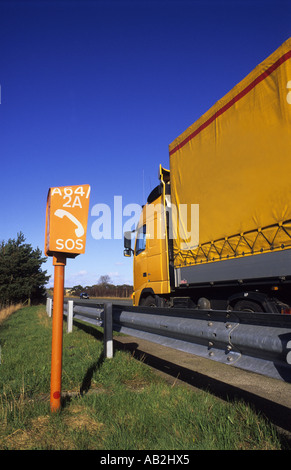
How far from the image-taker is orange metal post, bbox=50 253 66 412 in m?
2.97

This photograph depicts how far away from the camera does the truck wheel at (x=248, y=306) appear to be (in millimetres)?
5118

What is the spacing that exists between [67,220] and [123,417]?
1.77 meters

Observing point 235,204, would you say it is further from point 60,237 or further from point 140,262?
point 140,262

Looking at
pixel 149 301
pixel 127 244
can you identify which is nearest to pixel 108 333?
pixel 149 301

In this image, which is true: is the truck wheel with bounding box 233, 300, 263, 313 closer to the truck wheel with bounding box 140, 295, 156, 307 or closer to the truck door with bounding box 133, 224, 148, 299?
the truck wheel with bounding box 140, 295, 156, 307

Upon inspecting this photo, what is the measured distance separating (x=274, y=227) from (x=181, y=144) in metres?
3.11

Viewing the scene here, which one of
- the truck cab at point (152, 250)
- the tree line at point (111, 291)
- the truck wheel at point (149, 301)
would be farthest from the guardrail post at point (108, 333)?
the tree line at point (111, 291)

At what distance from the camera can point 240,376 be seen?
4488 mm

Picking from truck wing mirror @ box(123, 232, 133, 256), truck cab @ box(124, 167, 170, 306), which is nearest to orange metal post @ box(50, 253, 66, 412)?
truck cab @ box(124, 167, 170, 306)

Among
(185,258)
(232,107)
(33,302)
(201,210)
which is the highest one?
(232,107)

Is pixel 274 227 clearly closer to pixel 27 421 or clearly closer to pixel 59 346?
pixel 59 346

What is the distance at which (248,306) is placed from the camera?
208 inches
